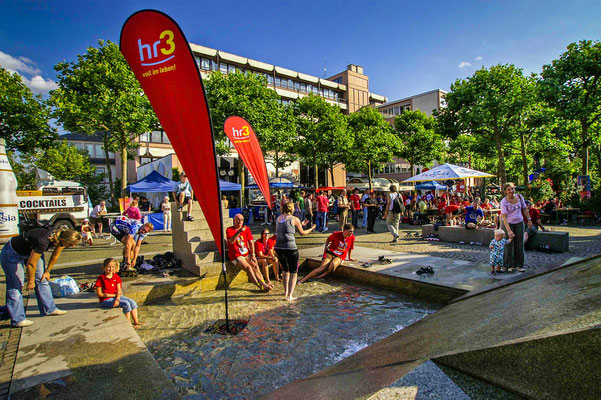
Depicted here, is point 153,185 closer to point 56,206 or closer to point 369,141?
point 56,206

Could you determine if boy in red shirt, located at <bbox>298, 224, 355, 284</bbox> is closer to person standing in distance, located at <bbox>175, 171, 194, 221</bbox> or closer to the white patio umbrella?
person standing in distance, located at <bbox>175, 171, 194, 221</bbox>

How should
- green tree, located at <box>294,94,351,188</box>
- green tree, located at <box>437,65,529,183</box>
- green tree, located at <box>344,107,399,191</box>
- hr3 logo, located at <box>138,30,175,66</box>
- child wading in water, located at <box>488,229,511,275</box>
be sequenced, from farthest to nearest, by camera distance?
green tree, located at <box>344,107,399,191</box> → green tree, located at <box>294,94,351,188</box> → green tree, located at <box>437,65,529,183</box> → child wading in water, located at <box>488,229,511,275</box> → hr3 logo, located at <box>138,30,175,66</box>

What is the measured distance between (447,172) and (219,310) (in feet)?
40.4

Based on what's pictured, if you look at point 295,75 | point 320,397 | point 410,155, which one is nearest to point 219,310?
point 320,397

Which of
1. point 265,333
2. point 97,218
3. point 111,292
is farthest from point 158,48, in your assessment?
point 97,218

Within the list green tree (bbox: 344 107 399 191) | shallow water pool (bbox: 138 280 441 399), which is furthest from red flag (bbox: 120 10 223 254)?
green tree (bbox: 344 107 399 191)

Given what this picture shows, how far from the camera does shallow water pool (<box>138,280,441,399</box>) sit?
3.39 metres

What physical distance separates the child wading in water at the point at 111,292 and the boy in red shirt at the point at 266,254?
111 inches

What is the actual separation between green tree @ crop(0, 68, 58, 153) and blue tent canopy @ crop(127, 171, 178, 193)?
7671mm

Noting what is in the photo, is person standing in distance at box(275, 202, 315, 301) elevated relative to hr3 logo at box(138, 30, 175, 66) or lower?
lower

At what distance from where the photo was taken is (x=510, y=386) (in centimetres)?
161

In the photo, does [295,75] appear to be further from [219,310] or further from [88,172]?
[219,310]

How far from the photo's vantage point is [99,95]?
17.9 meters

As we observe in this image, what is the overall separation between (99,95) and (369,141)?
2407 centimetres
